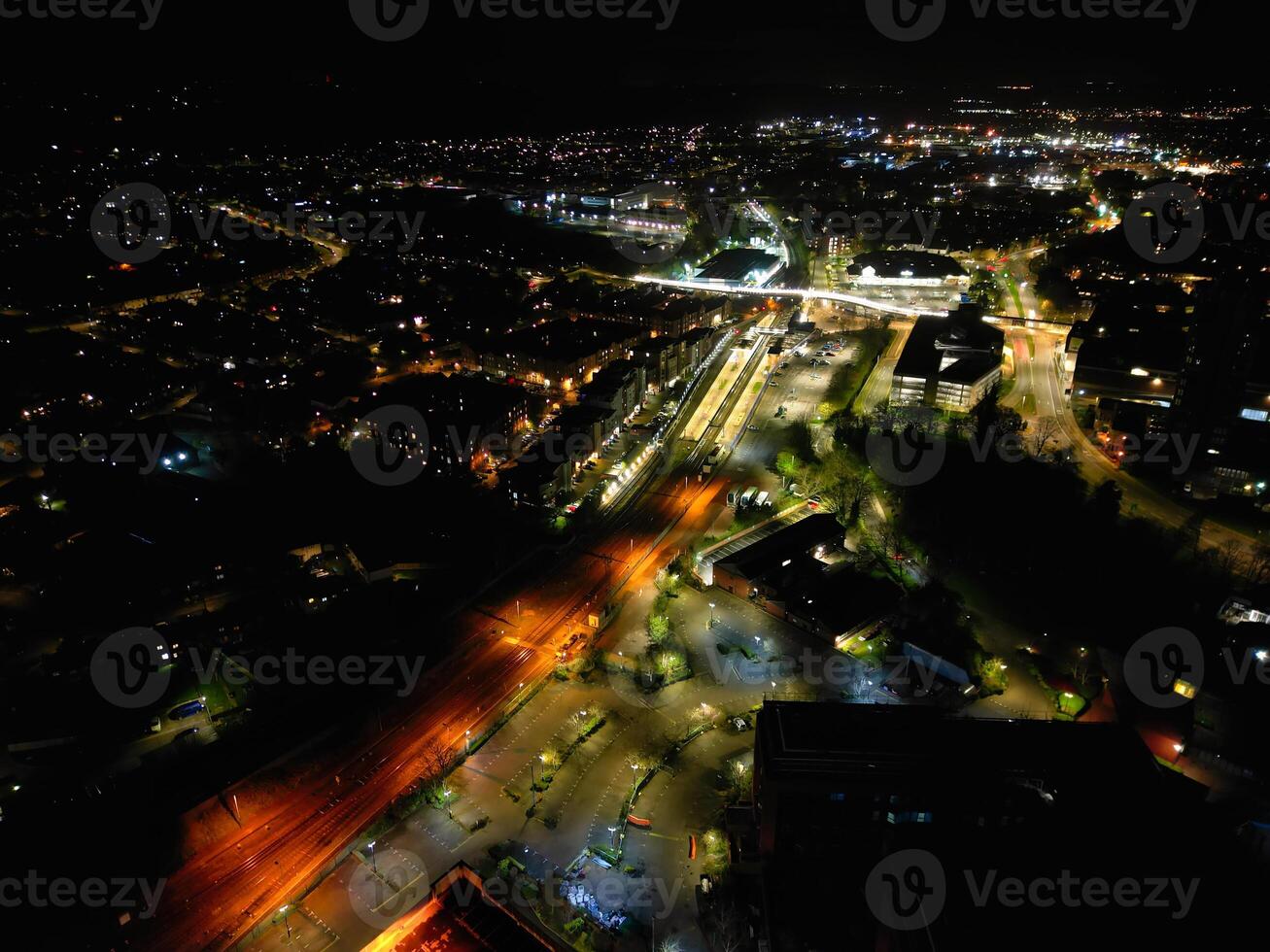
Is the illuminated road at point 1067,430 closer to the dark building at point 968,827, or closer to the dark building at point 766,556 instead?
the dark building at point 766,556

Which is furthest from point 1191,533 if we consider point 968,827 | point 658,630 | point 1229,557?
point 658,630

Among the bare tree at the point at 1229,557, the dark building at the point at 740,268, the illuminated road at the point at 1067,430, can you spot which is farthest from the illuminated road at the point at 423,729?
the dark building at the point at 740,268

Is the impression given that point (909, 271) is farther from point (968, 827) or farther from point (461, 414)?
point (968, 827)

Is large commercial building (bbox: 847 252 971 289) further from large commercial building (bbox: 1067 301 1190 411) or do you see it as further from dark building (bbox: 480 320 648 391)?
dark building (bbox: 480 320 648 391)

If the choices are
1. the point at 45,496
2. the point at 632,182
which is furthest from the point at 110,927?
the point at 632,182

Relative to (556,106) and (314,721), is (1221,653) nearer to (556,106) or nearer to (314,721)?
(314,721)

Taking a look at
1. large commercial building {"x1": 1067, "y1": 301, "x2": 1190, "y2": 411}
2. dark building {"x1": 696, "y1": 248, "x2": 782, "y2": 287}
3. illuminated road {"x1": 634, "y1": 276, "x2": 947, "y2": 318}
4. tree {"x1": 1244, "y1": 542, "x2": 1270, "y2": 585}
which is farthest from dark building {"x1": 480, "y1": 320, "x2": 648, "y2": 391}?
tree {"x1": 1244, "y1": 542, "x2": 1270, "y2": 585}
